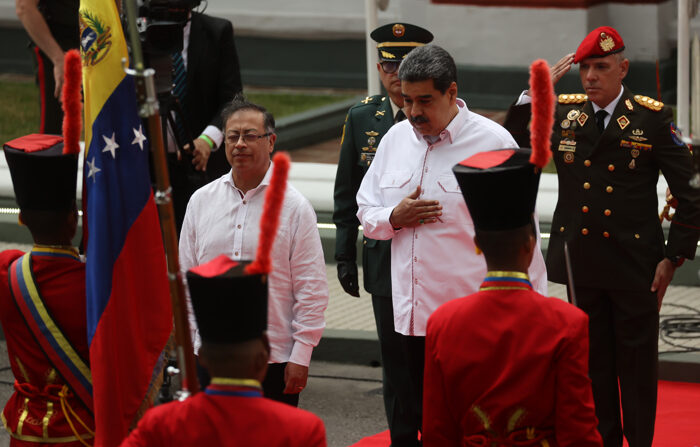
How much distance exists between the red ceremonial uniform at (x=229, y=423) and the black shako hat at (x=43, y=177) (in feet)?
3.98

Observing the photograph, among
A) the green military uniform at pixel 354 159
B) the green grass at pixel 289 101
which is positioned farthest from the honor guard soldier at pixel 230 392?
the green grass at pixel 289 101

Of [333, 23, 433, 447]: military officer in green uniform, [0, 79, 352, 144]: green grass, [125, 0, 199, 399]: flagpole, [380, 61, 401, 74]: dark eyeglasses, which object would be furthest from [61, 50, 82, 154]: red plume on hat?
[0, 79, 352, 144]: green grass

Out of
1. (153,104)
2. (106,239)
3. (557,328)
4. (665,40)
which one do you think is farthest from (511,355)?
(665,40)

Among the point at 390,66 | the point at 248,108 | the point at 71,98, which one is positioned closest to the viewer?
the point at 71,98

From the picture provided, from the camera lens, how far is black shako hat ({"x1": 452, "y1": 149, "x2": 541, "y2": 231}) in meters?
3.47

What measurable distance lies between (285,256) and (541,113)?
1.34 meters

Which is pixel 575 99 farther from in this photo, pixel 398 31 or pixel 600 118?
pixel 398 31

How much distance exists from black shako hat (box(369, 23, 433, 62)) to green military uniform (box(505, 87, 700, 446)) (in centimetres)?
55

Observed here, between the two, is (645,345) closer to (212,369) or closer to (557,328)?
(557,328)

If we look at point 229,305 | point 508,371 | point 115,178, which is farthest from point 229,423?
point 115,178

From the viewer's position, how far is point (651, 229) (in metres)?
5.01

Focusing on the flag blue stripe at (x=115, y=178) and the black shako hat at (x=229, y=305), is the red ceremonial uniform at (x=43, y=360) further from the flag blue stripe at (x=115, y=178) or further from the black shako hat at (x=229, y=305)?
the black shako hat at (x=229, y=305)

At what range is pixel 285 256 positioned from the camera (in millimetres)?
4539

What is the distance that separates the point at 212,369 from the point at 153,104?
0.75 meters
